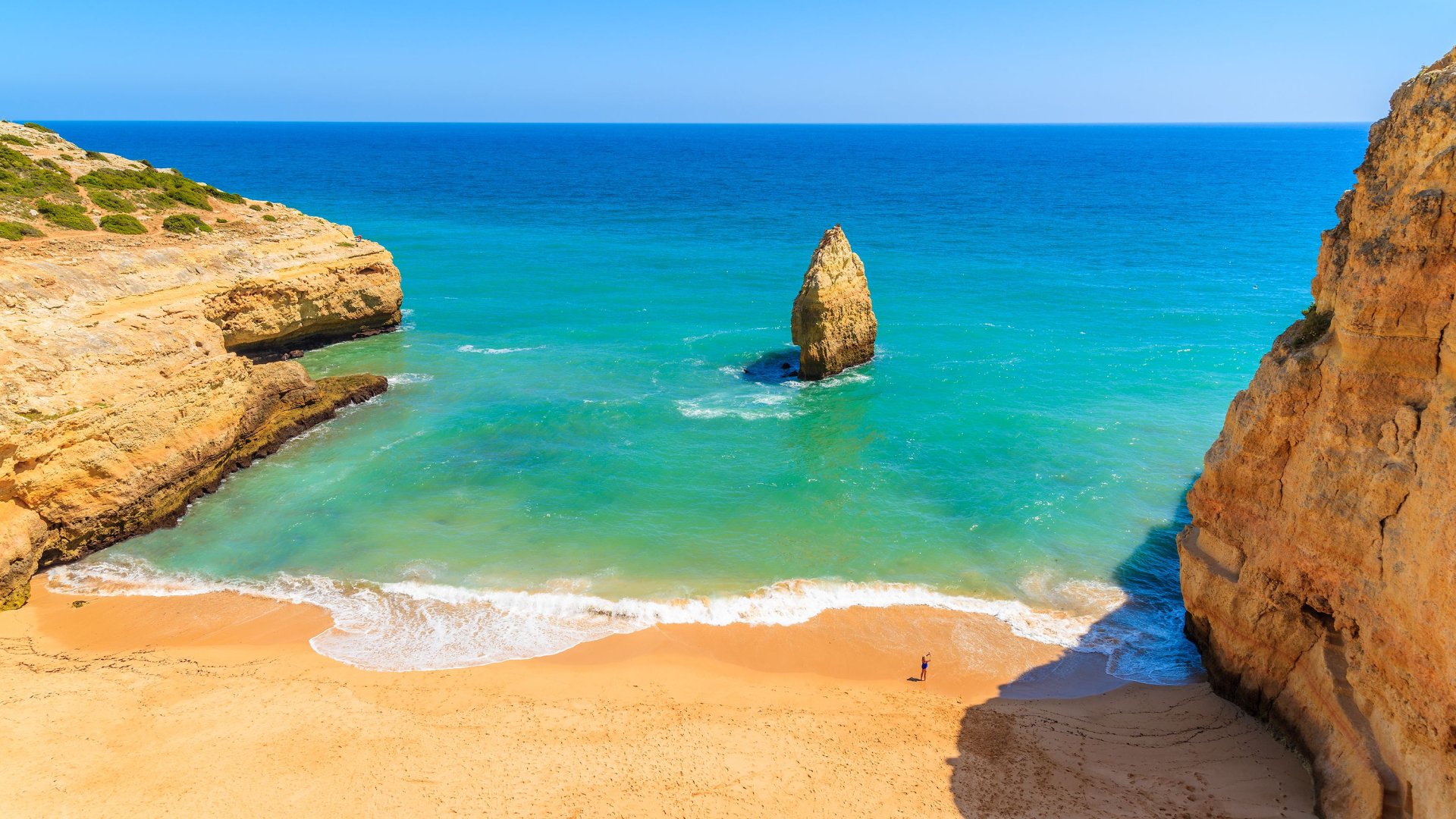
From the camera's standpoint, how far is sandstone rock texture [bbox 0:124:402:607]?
762 inches

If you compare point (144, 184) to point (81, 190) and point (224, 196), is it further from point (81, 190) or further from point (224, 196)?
point (224, 196)

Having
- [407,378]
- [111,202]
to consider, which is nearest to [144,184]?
[111,202]

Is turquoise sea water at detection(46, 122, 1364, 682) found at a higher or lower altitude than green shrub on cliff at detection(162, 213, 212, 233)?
lower

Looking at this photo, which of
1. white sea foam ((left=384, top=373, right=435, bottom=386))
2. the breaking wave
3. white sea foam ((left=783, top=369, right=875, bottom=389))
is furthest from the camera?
white sea foam ((left=384, top=373, right=435, bottom=386))

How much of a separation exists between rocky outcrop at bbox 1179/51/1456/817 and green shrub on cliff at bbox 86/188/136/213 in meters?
38.7

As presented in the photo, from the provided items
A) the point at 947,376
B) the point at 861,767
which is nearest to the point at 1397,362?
the point at 861,767

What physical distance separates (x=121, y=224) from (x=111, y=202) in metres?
3.89

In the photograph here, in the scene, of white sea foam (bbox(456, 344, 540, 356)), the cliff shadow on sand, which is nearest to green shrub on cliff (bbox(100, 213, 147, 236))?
white sea foam (bbox(456, 344, 540, 356))

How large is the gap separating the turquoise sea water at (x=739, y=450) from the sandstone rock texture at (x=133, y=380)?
1082 millimetres

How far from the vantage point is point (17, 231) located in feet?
89.4

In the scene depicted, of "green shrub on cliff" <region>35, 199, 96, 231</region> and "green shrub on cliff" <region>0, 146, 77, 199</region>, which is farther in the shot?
"green shrub on cliff" <region>0, 146, 77, 199</region>

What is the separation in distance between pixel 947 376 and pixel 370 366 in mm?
24801

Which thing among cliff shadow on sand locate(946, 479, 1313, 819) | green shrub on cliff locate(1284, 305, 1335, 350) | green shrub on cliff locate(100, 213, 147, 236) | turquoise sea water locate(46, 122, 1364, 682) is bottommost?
cliff shadow on sand locate(946, 479, 1313, 819)

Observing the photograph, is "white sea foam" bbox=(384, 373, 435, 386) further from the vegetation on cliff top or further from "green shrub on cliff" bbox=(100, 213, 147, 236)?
"green shrub on cliff" bbox=(100, 213, 147, 236)
